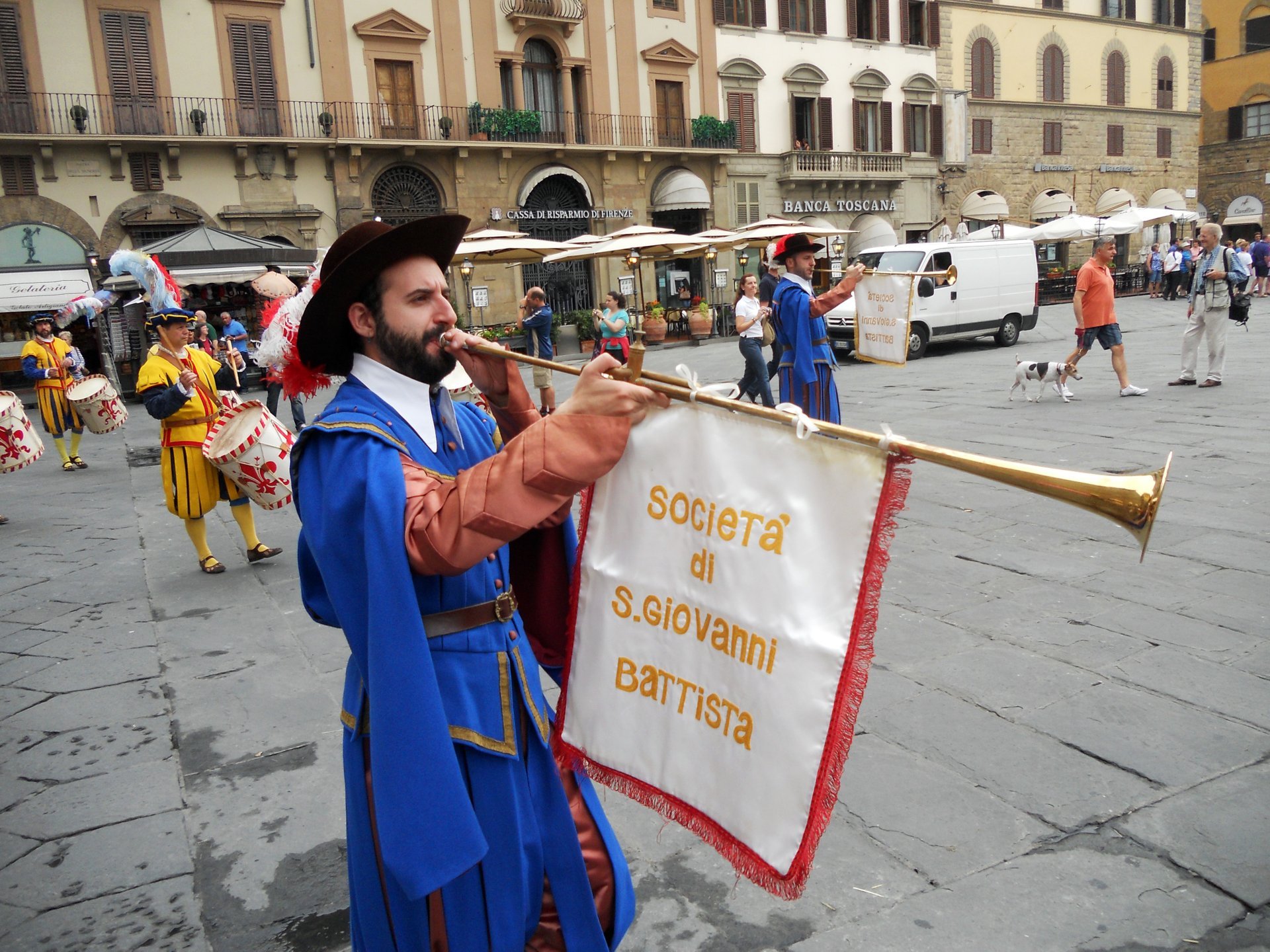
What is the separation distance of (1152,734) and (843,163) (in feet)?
96.9

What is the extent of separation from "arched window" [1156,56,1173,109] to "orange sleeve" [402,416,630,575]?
43249 millimetres

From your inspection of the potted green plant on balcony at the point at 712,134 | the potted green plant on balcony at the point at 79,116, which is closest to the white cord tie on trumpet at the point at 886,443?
Result: the potted green plant on balcony at the point at 79,116

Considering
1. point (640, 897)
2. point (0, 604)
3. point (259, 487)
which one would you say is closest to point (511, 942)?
point (640, 897)

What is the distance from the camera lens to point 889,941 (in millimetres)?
2404

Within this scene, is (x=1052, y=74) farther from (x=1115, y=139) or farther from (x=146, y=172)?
(x=146, y=172)

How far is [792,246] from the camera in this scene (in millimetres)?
6301

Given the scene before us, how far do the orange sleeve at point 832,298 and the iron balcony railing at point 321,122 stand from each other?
19979mm

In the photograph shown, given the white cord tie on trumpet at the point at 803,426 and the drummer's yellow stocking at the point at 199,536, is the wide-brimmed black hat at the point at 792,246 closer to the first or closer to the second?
the drummer's yellow stocking at the point at 199,536

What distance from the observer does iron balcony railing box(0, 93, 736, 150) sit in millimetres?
21078

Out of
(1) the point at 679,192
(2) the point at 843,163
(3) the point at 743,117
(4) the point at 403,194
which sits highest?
(3) the point at 743,117

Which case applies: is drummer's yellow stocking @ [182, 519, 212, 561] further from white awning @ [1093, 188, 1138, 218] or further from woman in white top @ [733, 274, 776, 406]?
white awning @ [1093, 188, 1138, 218]

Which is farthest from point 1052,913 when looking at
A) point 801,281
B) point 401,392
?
point 801,281

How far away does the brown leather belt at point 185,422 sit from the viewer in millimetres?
6059

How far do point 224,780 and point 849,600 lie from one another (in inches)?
108
